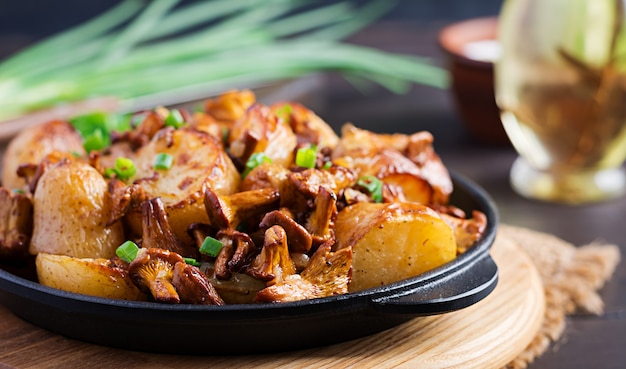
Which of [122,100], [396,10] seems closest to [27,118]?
[122,100]

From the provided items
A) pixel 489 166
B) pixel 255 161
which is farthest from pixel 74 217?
pixel 489 166

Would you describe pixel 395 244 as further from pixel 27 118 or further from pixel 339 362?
pixel 27 118

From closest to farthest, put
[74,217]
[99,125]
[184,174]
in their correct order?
[74,217] < [184,174] < [99,125]

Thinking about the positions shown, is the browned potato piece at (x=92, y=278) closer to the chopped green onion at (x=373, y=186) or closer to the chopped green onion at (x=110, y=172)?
the chopped green onion at (x=110, y=172)

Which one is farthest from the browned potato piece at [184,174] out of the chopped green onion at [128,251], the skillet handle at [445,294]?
the skillet handle at [445,294]

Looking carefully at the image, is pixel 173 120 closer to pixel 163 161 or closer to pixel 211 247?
pixel 163 161

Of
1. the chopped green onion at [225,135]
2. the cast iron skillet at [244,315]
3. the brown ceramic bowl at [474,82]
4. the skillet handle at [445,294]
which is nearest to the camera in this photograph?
the cast iron skillet at [244,315]
